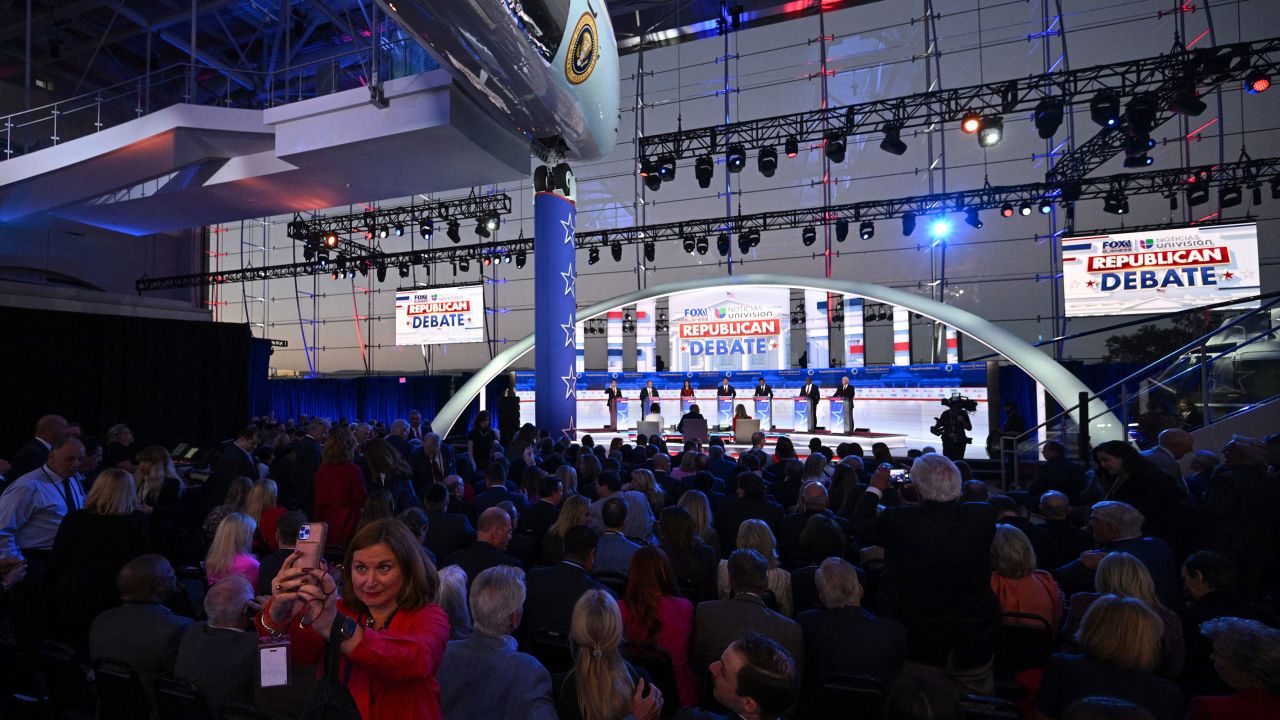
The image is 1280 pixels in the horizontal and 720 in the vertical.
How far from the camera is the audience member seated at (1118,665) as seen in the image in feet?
6.19

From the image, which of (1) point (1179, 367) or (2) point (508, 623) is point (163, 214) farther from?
(1) point (1179, 367)

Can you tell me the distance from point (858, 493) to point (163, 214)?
14.0 metres

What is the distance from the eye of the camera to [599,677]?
179cm

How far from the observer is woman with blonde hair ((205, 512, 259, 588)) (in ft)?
9.88

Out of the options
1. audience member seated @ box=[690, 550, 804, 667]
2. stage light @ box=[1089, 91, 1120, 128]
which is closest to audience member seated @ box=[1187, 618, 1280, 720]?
audience member seated @ box=[690, 550, 804, 667]

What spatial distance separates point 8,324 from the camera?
9031 millimetres

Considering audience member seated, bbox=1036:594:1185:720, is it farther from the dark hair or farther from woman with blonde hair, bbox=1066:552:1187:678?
the dark hair

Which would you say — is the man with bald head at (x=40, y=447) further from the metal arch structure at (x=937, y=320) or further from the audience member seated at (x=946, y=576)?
the metal arch structure at (x=937, y=320)

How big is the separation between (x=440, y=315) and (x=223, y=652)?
1579 cm

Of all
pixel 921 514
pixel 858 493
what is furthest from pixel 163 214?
pixel 921 514

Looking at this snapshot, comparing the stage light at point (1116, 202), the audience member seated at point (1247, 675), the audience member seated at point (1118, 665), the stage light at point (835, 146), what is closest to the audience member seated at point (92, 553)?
the audience member seated at point (1118, 665)

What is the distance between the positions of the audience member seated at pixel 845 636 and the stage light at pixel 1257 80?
10365mm

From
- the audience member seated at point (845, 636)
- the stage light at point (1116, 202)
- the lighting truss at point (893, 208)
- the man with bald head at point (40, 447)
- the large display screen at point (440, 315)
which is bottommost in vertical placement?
the audience member seated at point (845, 636)

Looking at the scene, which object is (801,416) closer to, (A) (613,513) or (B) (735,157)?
(B) (735,157)
